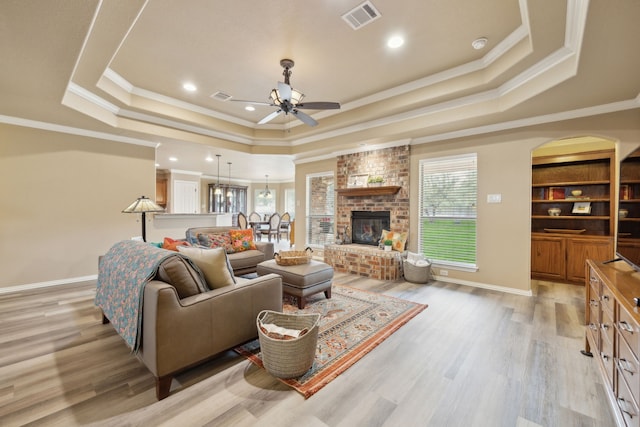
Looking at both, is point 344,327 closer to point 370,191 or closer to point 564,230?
point 370,191

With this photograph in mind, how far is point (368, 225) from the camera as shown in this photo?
553 cm

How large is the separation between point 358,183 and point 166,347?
4.48 m

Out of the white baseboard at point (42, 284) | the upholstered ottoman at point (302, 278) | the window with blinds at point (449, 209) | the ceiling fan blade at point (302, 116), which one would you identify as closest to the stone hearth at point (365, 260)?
the window with blinds at point (449, 209)

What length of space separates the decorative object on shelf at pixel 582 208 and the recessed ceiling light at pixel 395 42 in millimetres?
4239

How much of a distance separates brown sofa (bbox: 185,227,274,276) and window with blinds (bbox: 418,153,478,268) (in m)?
2.83

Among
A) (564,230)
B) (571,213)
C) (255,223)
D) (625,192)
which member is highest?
(625,192)

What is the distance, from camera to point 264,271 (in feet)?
11.4

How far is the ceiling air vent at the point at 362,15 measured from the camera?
2.38 metres

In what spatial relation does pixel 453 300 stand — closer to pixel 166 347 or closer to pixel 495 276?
pixel 495 276

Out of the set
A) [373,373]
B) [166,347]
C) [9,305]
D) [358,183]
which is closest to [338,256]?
[358,183]

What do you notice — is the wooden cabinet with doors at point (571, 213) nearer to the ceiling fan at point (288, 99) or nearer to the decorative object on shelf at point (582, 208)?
the decorative object on shelf at point (582, 208)

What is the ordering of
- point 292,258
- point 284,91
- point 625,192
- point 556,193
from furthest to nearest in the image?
point 556,193 < point 292,258 < point 284,91 < point 625,192

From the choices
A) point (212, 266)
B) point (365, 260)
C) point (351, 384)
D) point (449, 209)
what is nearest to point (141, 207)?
point (212, 266)

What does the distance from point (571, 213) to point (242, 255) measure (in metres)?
5.70
